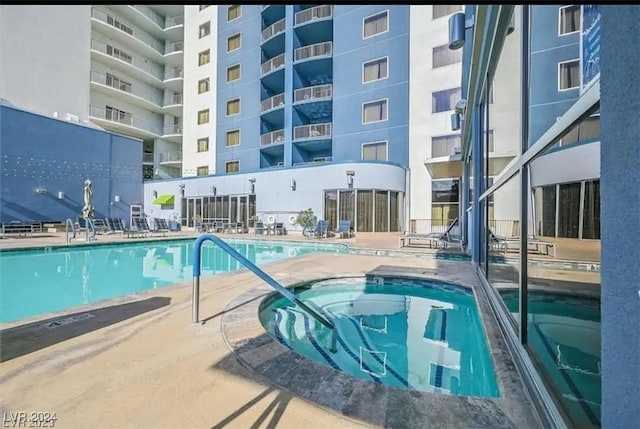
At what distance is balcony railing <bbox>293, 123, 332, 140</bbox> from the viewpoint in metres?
19.0

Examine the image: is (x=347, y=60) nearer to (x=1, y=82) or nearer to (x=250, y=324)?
(x=250, y=324)

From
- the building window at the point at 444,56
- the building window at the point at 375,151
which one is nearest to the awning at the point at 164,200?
the building window at the point at 375,151

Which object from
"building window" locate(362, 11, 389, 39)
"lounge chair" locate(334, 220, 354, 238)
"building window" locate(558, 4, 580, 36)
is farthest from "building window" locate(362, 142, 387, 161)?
"building window" locate(558, 4, 580, 36)

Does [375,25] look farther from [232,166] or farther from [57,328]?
[57,328]

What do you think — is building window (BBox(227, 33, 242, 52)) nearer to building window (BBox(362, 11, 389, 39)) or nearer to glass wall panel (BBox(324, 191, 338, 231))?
building window (BBox(362, 11, 389, 39))

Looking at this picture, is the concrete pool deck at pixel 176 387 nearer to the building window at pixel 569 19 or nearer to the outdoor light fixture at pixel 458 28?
the building window at pixel 569 19

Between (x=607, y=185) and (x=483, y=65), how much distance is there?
14.5ft

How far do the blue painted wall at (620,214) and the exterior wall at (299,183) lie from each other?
13834 mm

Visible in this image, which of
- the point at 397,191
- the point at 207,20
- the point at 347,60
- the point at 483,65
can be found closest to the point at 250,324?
the point at 483,65

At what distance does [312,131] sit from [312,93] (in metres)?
2.31

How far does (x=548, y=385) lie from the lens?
175 centimetres

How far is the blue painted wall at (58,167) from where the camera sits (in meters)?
15.4

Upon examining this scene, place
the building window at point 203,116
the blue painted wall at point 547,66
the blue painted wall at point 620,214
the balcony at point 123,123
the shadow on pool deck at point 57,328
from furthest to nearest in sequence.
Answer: the building window at point 203,116 → the balcony at point 123,123 → the shadow on pool deck at point 57,328 → the blue painted wall at point 547,66 → the blue painted wall at point 620,214

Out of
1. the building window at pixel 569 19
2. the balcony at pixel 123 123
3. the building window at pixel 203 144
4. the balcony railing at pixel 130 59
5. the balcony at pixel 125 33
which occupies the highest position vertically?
the balcony at pixel 125 33
